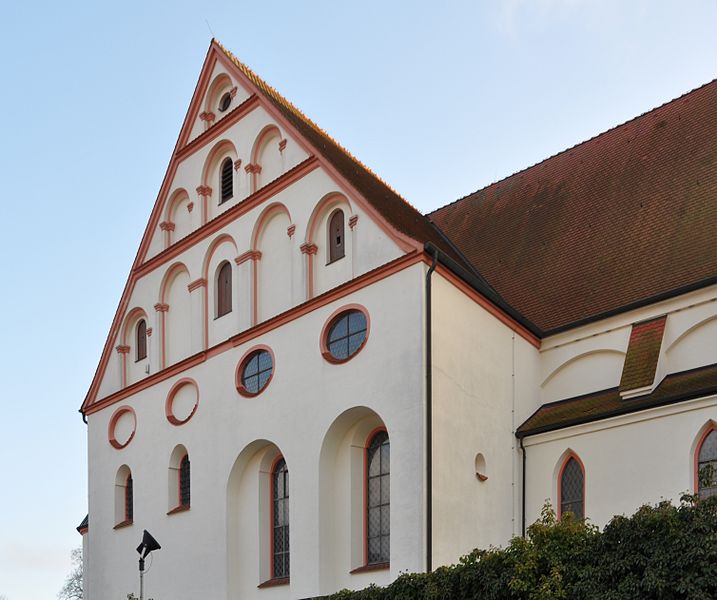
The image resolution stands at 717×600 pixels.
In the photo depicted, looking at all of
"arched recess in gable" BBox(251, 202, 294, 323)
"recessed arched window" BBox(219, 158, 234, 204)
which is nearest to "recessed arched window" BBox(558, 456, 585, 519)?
"arched recess in gable" BBox(251, 202, 294, 323)

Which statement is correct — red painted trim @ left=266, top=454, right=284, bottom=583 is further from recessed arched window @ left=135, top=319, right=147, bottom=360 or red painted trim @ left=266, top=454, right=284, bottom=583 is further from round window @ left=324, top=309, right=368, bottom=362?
recessed arched window @ left=135, top=319, right=147, bottom=360

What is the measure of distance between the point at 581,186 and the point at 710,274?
5.73 m

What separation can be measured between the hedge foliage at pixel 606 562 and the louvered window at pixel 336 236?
25.2ft

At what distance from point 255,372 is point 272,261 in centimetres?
240

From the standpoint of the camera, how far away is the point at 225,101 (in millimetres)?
26281

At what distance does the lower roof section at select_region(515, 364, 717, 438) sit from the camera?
1858 cm

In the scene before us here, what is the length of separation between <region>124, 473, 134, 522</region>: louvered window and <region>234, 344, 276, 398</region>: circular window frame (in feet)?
16.7

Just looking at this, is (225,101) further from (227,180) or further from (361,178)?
(361,178)

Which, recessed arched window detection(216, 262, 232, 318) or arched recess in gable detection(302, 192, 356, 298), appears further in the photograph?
recessed arched window detection(216, 262, 232, 318)

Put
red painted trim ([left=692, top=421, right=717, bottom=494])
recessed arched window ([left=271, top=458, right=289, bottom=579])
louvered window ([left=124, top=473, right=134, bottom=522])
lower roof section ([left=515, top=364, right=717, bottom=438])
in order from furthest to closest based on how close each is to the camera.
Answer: louvered window ([left=124, top=473, right=134, bottom=522]), recessed arched window ([left=271, top=458, right=289, bottom=579]), lower roof section ([left=515, top=364, right=717, bottom=438]), red painted trim ([left=692, top=421, right=717, bottom=494])

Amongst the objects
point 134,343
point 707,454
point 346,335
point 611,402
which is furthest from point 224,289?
point 707,454

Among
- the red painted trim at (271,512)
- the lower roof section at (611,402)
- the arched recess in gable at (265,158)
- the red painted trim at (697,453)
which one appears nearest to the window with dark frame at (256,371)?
the red painted trim at (271,512)

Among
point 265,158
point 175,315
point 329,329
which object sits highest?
point 265,158

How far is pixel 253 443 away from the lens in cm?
2209
